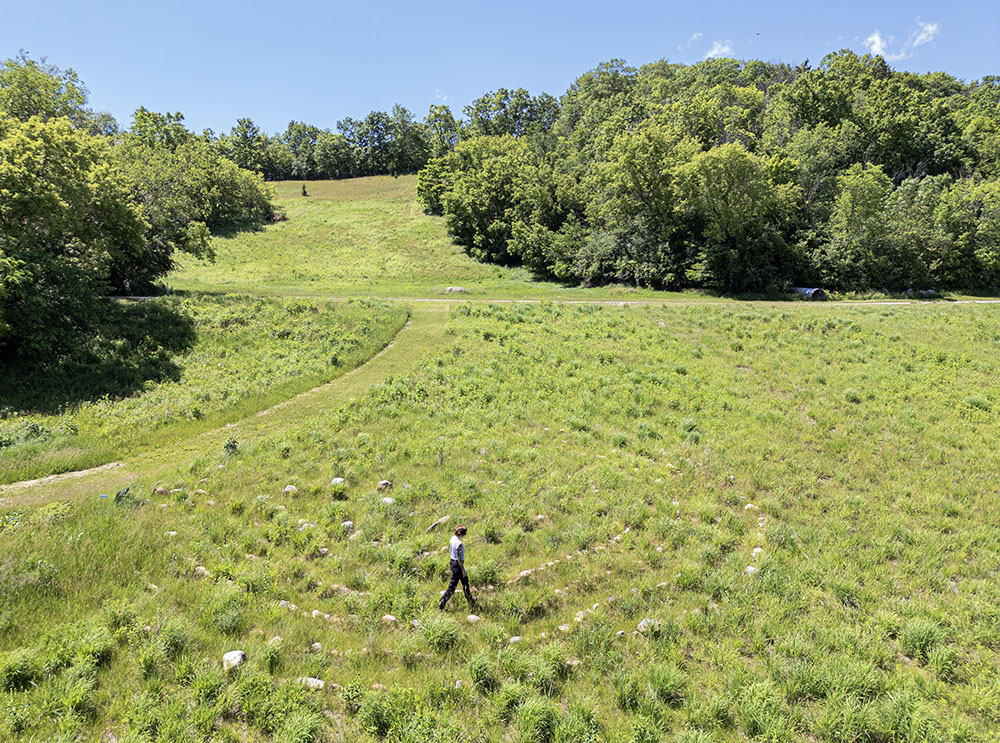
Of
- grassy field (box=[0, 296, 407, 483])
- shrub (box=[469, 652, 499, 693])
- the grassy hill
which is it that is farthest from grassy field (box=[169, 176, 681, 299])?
shrub (box=[469, 652, 499, 693])

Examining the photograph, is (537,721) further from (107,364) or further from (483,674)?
(107,364)

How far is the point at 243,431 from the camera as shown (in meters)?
17.7

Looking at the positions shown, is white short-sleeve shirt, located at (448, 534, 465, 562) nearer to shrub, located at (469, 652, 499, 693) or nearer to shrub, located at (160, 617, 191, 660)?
shrub, located at (469, 652, 499, 693)

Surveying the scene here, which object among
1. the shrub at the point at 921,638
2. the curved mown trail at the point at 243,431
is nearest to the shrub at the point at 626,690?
the shrub at the point at 921,638

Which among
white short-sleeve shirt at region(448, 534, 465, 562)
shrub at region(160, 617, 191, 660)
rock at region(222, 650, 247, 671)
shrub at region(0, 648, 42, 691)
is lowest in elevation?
rock at region(222, 650, 247, 671)

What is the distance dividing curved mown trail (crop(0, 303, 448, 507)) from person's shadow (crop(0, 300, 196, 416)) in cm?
736

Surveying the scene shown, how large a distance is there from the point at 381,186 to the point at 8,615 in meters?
126

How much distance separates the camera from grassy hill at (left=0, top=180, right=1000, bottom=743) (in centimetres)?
698

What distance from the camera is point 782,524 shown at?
40.0ft

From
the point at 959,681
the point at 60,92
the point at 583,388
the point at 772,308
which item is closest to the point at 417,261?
the point at 60,92

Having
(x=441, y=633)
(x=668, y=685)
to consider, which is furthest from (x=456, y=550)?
(x=668, y=685)

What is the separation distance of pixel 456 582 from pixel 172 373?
2205cm

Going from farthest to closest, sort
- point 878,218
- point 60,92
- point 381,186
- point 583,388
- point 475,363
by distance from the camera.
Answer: point 381,186 < point 878,218 < point 60,92 < point 475,363 < point 583,388

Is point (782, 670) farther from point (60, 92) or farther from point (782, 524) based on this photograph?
point (60, 92)
